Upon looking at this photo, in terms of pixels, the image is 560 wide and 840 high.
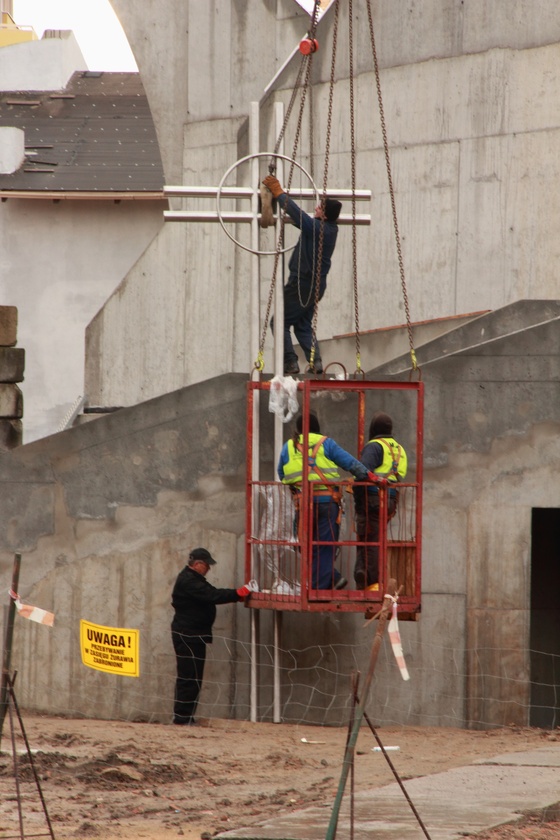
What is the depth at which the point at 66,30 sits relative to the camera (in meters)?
30.2

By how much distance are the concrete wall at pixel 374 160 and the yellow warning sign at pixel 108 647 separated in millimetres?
3152

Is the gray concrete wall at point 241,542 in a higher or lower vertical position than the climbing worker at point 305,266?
lower

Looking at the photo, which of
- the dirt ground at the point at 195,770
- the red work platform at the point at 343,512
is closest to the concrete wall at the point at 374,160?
the red work platform at the point at 343,512

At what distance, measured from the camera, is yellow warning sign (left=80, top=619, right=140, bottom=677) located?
11.5 metres

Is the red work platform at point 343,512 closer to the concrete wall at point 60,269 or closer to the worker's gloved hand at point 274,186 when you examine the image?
the worker's gloved hand at point 274,186

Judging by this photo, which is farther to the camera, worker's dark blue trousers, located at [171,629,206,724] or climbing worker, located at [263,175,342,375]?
climbing worker, located at [263,175,342,375]

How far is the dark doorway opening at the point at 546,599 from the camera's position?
14961mm

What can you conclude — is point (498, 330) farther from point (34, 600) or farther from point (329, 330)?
point (34, 600)

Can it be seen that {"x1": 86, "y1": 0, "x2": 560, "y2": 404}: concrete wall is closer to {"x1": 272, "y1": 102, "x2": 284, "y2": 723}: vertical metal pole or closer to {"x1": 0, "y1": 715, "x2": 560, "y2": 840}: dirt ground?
{"x1": 272, "y1": 102, "x2": 284, "y2": 723}: vertical metal pole

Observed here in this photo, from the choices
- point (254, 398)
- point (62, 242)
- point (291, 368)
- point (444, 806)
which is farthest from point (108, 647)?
point (62, 242)

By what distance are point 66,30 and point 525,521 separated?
69.8 feet

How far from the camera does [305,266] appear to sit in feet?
42.8

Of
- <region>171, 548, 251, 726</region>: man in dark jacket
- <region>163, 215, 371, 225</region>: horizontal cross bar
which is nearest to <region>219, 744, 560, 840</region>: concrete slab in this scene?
<region>171, 548, 251, 726</region>: man in dark jacket

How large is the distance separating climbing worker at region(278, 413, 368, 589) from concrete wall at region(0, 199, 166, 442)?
1379cm
